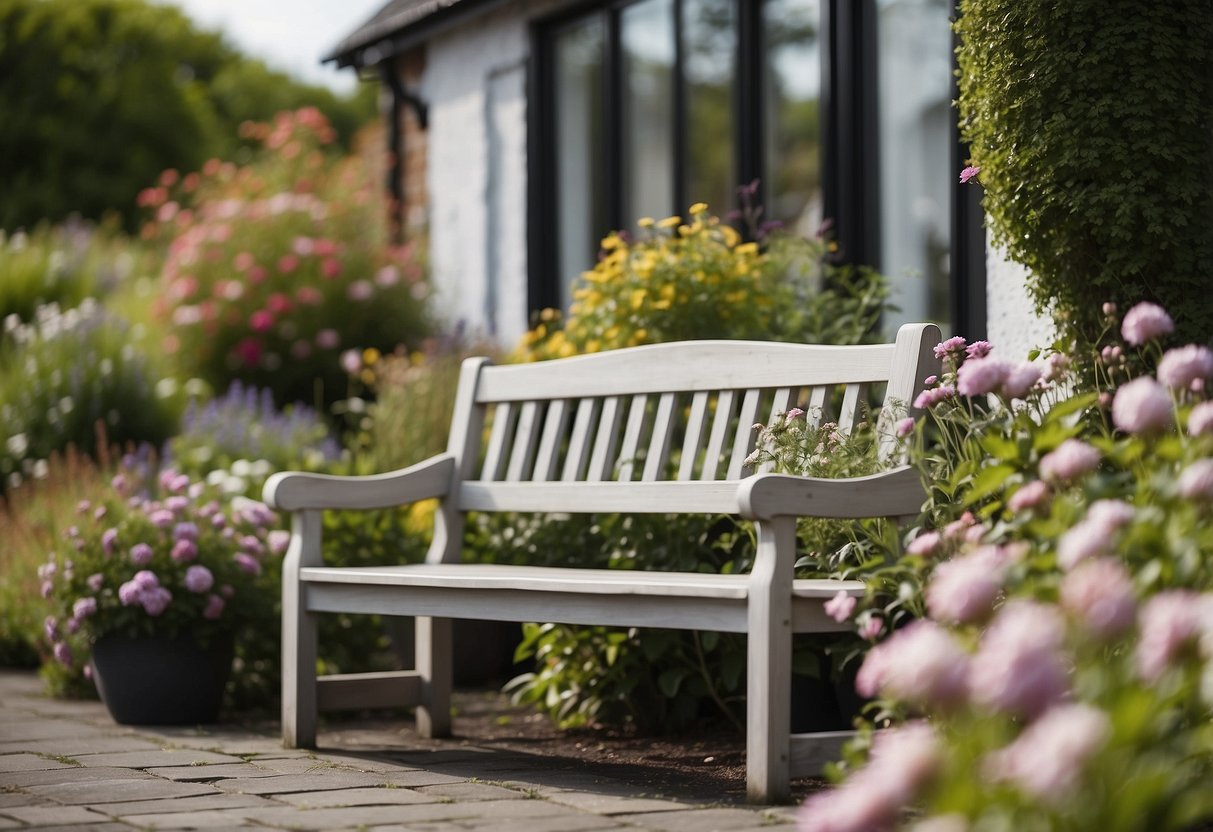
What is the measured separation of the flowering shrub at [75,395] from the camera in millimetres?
7742

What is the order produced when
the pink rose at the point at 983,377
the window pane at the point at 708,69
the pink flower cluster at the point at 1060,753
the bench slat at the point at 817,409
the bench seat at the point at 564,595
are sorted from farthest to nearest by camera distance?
the window pane at the point at 708,69
the bench slat at the point at 817,409
the bench seat at the point at 564,595
the pink rose at the point at 983,377
the pink flower cluster at the point at 1060,753

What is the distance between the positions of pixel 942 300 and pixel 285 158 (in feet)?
15.0

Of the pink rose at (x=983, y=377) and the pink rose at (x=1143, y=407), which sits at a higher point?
the pink rose at (x=983, y=377)

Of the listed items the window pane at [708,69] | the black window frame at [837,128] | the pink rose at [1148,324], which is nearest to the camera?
the pink rose at [1148,324]

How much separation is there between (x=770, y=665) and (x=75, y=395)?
5.48m

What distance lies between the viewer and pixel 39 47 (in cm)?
2291

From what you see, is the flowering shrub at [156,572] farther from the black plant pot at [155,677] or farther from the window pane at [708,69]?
the window pane at [708,69]

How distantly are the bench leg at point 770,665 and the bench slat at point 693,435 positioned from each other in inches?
31.0

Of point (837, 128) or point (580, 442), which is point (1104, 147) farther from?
point (837, 128)

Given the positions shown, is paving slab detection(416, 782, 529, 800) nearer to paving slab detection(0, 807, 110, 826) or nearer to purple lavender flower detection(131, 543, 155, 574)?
paving slab detection(0, 807, 110, 826)

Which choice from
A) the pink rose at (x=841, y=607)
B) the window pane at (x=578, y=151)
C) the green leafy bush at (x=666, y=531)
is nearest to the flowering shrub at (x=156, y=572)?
the green leafy bush at (x=666, y=531)

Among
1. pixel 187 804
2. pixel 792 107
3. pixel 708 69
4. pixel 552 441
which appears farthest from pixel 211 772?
pixel 792 107

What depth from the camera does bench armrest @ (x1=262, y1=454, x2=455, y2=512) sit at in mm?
4340

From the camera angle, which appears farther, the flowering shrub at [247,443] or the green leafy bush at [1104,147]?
the flowering shrub at [247,443]
